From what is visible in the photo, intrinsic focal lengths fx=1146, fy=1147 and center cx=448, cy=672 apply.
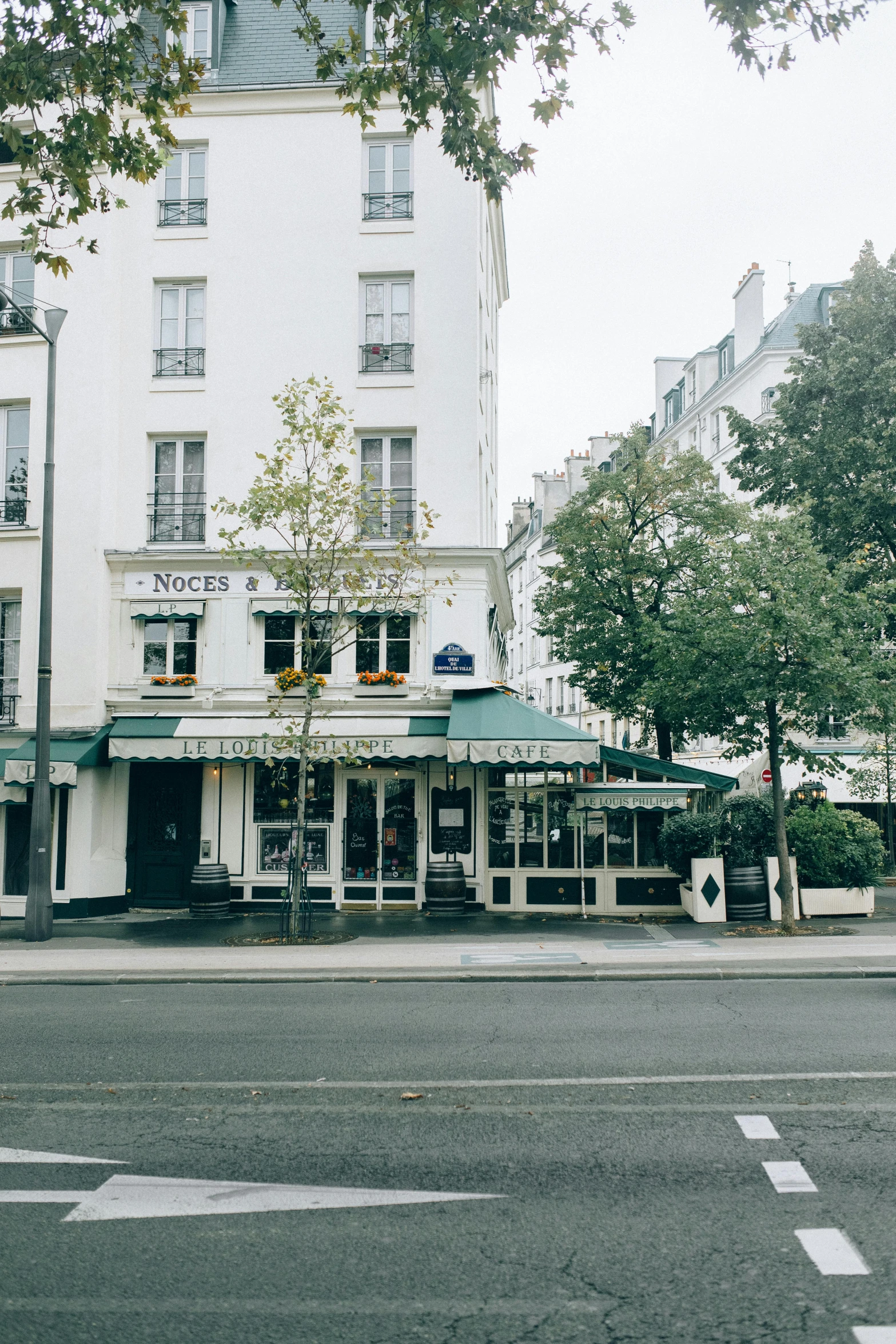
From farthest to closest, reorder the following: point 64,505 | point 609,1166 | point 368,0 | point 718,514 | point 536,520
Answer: point 536,520 → point 718,514 → point 64,505 → point 368,0 → point 609,1166

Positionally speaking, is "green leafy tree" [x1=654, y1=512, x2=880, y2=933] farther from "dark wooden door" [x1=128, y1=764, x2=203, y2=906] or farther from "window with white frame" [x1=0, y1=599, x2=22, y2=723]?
"window with white frame" [x1=0, y1=599, x2=22, y2=723]

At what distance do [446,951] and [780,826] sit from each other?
5.29 m

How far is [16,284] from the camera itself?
2114 centimetres

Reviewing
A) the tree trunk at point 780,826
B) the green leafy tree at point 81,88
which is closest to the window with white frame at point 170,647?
the tree trunk at point 780,826

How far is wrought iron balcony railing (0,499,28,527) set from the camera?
2083 centimetres

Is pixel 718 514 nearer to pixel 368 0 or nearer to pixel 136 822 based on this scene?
pixel 136 822

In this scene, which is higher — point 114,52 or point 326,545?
point 114,52

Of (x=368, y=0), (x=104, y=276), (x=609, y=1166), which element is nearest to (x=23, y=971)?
(x=609, y=1166)

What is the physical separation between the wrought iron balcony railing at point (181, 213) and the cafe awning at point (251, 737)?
371 inches

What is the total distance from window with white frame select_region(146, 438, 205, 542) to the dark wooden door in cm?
432

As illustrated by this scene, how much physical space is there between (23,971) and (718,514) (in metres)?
18.5

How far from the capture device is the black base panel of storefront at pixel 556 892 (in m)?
19.4

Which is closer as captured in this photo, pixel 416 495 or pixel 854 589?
pixel 416 495

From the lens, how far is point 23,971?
14016 millimetres
